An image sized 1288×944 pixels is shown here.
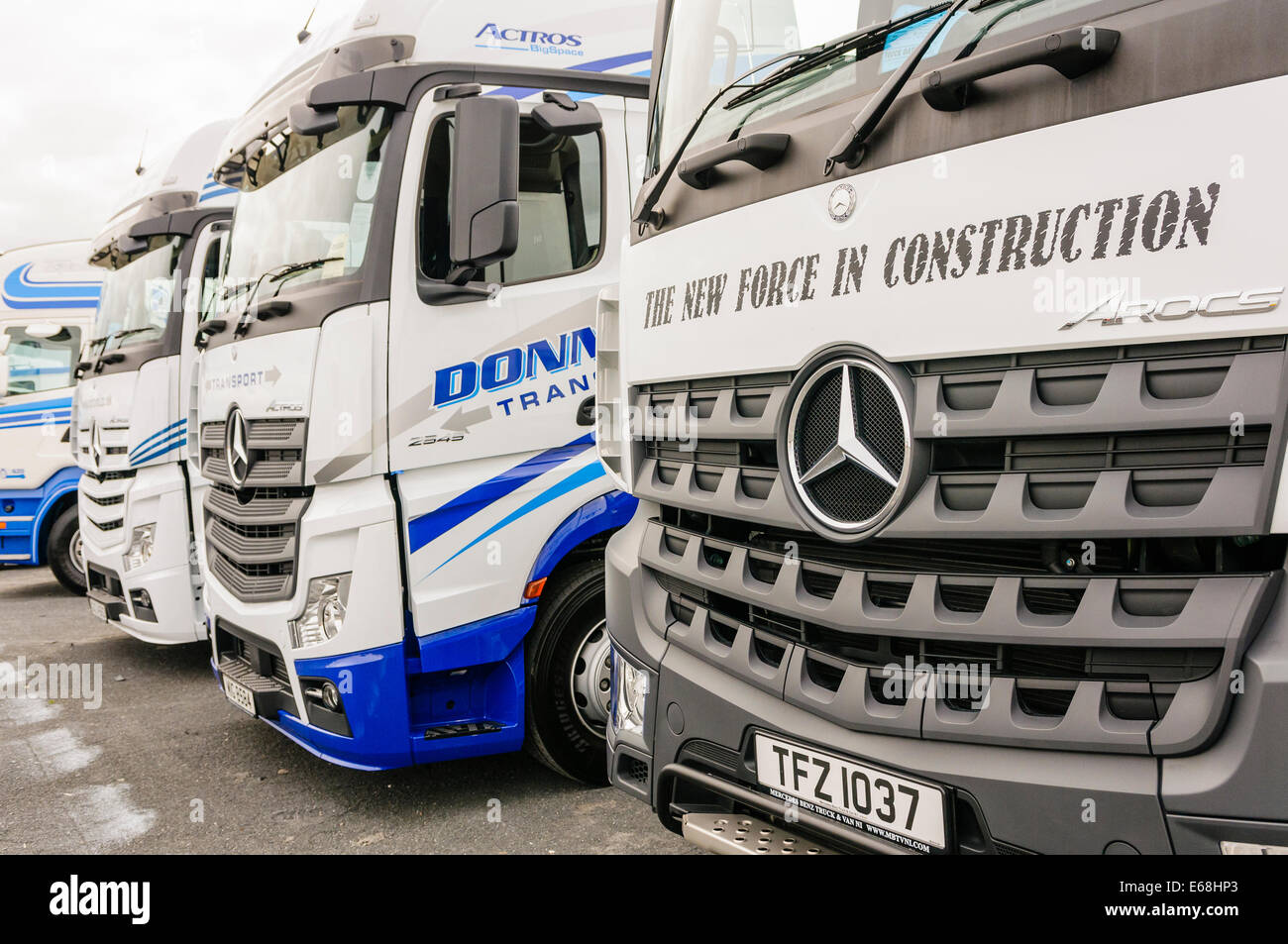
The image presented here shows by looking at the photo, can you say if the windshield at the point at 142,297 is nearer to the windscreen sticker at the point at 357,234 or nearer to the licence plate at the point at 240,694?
the licence plate at the point at 240,694

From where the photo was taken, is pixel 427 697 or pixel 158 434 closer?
pixel 427 697

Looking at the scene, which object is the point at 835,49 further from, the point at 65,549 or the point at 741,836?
the point at 65,549

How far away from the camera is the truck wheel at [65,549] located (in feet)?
31.6

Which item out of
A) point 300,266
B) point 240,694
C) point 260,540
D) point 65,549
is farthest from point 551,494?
point 65,549

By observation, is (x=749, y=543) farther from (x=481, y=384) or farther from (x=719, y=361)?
(x=481, y=384)

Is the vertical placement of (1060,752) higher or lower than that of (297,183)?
lower

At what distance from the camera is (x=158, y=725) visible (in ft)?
18.2

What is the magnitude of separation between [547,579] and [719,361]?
1.79 meters

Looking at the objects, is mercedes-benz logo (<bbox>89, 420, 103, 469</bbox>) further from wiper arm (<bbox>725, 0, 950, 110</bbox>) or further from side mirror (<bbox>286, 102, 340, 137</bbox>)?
wiper arm (<bbox>725, 0, 950, 110</bbox>)

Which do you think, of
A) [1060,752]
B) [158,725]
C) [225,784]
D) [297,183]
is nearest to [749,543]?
[1060,752]

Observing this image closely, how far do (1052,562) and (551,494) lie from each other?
2.45m

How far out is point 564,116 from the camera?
386 centimetres

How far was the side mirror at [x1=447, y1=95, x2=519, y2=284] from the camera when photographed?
3500 millimetres
